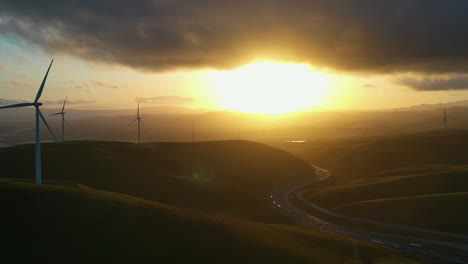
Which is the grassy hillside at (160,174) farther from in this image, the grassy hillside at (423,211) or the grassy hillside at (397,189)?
the grassy hillside at (423,211)

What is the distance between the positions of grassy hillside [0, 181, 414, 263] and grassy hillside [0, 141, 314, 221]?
44.6m

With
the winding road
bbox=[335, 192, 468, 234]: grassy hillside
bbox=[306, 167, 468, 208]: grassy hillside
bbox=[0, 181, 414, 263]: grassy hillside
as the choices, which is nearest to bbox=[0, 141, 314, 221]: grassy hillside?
the winding road

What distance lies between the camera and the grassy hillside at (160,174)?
114 meters

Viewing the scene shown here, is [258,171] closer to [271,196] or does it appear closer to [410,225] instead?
[271,196]

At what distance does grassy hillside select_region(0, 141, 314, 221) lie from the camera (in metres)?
114

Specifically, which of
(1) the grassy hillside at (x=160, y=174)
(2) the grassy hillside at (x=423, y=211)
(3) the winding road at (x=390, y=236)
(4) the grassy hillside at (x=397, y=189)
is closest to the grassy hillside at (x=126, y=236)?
(3) the winding road at (x=390, y=236)

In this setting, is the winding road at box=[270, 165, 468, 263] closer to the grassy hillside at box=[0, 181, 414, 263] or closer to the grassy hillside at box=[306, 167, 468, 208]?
the grassy hillside at box=[306, 167, 468, 208]

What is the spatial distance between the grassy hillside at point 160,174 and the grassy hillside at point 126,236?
44.6 m

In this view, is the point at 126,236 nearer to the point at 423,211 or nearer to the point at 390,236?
the point at 390,236

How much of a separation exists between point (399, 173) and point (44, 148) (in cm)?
17384

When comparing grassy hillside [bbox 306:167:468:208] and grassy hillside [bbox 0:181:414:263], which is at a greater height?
grassy hillside [bbox 0:181:414:263]

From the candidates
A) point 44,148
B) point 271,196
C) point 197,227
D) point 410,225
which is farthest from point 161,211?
point 44,148

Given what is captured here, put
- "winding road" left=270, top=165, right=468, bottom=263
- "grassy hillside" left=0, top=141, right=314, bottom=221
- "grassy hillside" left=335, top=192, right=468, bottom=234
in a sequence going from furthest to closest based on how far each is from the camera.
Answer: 1. "grassy hillside" left=0, top=141, right=314, bottom=221
2. "grassy hillside" left=335, top=192, right=468, bottom=234
3. "winding road" left=270, top=165, right=468, bottom=263

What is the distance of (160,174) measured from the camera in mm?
134250
